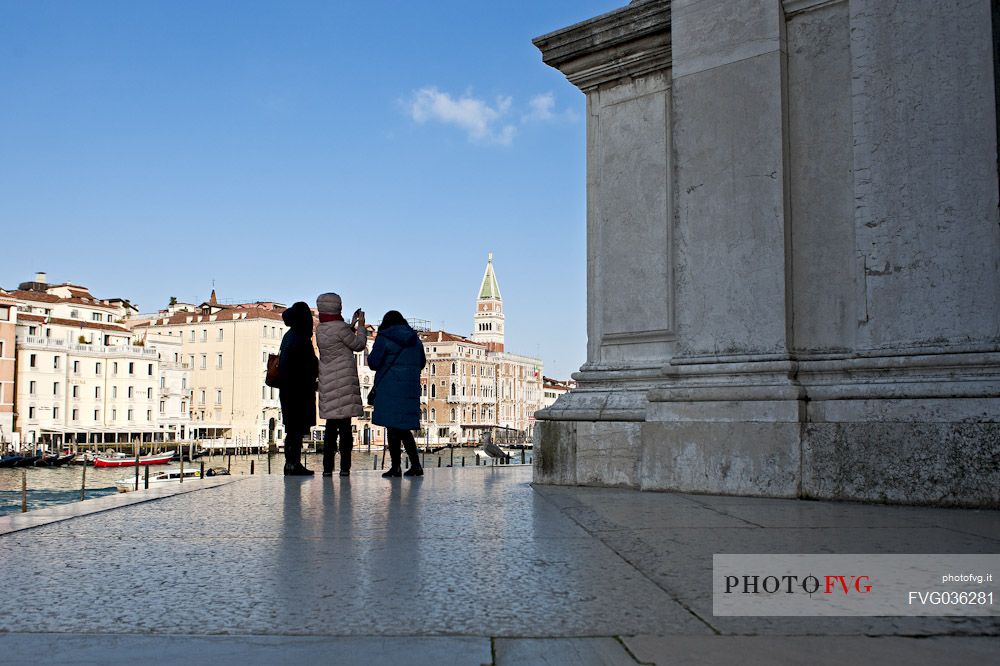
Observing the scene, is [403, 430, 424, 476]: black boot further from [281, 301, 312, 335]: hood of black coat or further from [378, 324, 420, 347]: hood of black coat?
[281, 301, 312, 335]: hood of black coat

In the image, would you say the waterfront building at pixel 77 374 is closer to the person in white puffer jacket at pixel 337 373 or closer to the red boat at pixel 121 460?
the red boat at pixel 121 460

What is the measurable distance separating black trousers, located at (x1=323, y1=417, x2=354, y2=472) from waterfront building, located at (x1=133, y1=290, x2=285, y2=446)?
7741 centimetres

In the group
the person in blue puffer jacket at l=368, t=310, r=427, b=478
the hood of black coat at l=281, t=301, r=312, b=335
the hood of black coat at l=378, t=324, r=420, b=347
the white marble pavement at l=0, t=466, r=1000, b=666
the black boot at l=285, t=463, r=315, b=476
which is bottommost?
the black boot at l=285, t=463, r=315, b=476

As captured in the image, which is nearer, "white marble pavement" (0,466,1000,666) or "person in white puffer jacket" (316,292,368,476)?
"white marble pavement" (0,466,1000,666)

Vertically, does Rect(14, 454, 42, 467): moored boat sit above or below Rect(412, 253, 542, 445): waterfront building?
below

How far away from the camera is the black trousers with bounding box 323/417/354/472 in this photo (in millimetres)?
9000

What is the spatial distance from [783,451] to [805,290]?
125 centimetres

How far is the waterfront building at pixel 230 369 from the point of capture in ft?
279

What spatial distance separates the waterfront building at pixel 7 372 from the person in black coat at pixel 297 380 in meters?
64.6

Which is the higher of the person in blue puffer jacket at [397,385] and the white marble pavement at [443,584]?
the person in blue puffer jacket at [397,385]

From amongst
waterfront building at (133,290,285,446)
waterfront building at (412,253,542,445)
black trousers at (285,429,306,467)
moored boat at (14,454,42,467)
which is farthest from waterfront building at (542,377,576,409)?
black trousers at (285,429,306,467)

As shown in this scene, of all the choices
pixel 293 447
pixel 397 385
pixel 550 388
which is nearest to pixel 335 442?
pixel 293 447

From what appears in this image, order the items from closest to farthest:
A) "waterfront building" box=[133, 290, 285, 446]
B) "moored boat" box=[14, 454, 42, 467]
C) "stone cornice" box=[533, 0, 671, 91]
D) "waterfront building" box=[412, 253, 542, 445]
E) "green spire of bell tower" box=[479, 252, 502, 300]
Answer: "stone cornice" box=[533, 0, 671, 91]
"moored boat" box=[14, 454, 42, 467]
"waterfront building" box=[133, 290, 285, 446]
"waterfront building" box=[412, 253, 542, 445]
"green spire of bell tower" box=[479, 252, 502, 300]

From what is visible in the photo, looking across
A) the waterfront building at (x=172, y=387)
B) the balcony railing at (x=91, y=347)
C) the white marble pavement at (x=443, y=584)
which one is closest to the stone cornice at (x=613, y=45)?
the white marble pavement at (x=443, y=584)
